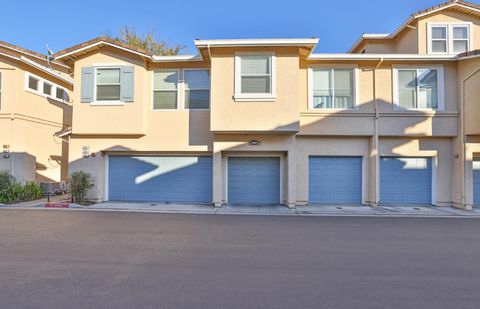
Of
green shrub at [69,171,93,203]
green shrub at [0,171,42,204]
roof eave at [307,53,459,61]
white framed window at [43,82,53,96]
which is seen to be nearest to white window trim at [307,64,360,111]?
roof eave at [307,53,459,61]

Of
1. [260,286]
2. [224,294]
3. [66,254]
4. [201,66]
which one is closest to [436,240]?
[260,286]

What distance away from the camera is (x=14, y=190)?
13477mm

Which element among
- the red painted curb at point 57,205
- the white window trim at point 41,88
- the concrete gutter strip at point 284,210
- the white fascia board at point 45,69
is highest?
the white fascia board at point 45,69

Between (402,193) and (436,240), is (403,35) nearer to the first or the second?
(402,193)

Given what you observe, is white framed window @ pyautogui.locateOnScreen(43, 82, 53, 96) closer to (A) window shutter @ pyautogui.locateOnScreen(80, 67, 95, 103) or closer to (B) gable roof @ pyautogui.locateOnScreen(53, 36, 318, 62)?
(B) gable roof @ pyautogui.locateOnScreen(53, 36, 318, 62)

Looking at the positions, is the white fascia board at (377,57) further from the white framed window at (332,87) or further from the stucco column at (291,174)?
the stucco column at (291,174)

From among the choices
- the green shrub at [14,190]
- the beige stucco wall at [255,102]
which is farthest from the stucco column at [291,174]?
the green shrub at [14,190]

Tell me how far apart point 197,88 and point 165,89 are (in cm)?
142

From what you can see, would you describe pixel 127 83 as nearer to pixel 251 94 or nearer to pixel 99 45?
pixel 99 45

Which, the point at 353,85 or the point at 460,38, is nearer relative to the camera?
the point at 353,85

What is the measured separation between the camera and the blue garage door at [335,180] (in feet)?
44.4

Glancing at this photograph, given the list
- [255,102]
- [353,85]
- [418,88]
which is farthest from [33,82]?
[418,88]

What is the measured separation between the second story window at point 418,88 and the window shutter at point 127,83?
1117 cm

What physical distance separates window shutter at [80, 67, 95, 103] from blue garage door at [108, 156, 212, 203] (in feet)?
9.14
